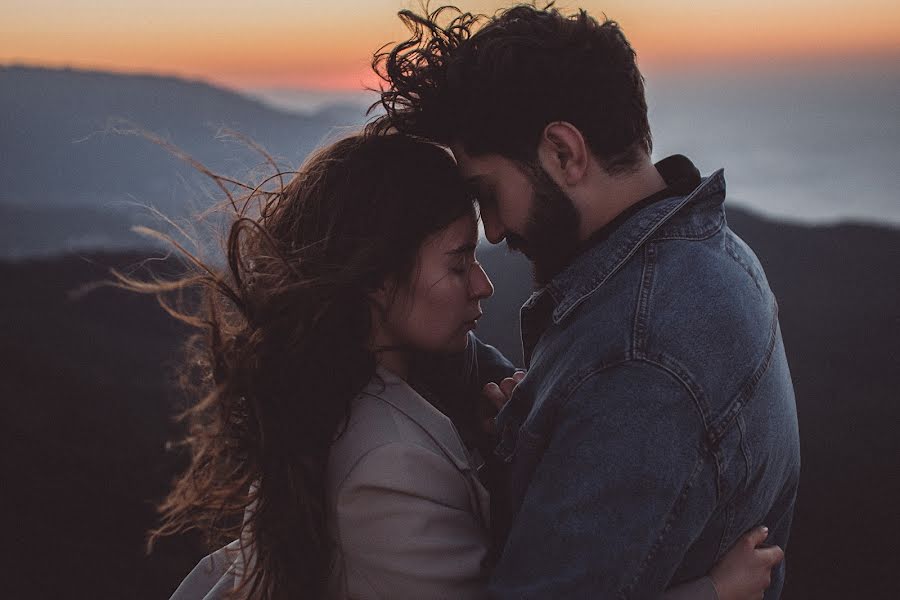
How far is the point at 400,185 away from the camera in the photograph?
6.81ft

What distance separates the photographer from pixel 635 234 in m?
1.70

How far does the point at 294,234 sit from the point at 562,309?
35.3 inches

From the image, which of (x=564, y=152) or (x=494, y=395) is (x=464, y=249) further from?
(x=494, y=395)

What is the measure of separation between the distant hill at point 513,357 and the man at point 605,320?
1.65 m

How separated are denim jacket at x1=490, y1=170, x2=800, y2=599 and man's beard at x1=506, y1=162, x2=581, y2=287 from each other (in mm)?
168

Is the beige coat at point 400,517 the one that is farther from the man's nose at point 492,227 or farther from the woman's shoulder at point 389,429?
the man's nose at point 492,227

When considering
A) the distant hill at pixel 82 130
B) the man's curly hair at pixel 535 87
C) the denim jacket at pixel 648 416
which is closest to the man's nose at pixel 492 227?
the man's curly hair at pixel 535 87

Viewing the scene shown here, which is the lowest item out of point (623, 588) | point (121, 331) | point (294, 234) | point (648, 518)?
point (121, 331)

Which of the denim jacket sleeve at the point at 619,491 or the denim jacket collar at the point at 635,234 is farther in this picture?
the denim jacket collar at the point at 635,234

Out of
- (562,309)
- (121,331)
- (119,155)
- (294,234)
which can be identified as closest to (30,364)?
(121,331)

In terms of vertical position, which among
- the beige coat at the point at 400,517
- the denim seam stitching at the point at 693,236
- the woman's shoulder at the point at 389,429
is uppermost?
the denim seam stitching at the point at 693,236

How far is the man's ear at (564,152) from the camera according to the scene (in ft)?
6.27

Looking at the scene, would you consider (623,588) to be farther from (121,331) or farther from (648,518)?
(121,331)

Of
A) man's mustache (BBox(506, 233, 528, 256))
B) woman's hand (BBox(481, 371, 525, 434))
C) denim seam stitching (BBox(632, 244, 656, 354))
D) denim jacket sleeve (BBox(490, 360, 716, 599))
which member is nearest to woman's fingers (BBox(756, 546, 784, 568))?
denim jacket sleeve (BBox(490, 360, 716, 599))
